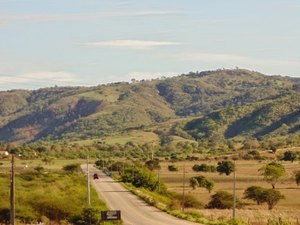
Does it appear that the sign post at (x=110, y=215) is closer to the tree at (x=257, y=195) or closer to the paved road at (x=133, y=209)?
the paved road at (x=133, y=209)

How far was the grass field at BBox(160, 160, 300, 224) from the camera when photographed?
64.1m

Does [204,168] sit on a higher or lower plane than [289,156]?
lower

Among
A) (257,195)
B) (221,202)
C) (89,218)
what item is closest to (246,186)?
(257,195)

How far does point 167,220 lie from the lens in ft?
184

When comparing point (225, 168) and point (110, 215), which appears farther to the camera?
point (225, 168)

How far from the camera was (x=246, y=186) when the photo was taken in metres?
105

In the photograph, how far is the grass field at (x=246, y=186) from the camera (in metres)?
64.1

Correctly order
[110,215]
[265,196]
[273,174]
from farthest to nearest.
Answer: [273,174] < [265,196] < [110,215]

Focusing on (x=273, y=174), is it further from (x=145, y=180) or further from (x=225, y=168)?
(x=225, y=168)

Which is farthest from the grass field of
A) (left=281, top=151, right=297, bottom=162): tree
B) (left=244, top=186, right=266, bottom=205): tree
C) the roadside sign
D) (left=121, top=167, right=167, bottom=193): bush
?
the roadside sign

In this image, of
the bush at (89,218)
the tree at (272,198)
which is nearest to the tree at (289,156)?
the tree at (272,198)

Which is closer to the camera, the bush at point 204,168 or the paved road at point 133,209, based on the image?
the paved road at point 133,209

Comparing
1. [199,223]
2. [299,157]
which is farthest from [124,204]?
[299,157]

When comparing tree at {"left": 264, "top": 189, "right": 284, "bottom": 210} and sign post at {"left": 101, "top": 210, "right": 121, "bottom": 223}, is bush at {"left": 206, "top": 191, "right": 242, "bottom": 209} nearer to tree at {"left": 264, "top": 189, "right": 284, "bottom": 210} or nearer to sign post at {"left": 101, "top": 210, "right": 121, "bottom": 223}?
tree at {"left": 264, "top": 189, "right": 284, "bottom": 210}
